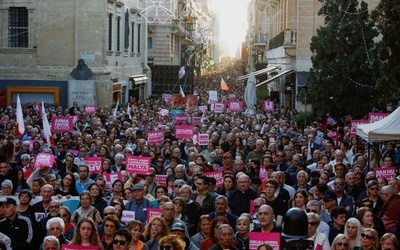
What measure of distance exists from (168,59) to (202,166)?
5113cm

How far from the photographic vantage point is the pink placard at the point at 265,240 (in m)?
8.88

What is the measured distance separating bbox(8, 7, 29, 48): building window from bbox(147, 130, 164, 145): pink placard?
65.7 feet

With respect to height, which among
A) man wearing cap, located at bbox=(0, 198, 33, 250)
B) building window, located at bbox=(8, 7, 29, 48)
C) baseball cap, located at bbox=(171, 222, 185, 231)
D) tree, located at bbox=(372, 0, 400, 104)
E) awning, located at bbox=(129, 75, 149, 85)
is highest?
building window, located at bbox=(8, 7, 29, 48)

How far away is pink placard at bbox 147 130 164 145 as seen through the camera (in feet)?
66.7

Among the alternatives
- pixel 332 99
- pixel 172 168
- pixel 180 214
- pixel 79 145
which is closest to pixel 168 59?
pixel 332 99

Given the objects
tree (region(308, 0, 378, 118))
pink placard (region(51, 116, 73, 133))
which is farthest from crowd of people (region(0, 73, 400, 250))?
tree (region(308, 0, 378, 118))

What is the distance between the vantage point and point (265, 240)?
889 centimetres

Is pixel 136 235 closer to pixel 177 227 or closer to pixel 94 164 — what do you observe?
pixel 177 227

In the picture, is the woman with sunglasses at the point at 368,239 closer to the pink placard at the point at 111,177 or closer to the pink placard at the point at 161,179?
the pink placard at the point at 161,179

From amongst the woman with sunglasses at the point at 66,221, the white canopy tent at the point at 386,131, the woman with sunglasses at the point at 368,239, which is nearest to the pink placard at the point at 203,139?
the white canopy tent at the point at 386,131

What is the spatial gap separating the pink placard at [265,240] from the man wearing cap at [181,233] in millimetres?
676

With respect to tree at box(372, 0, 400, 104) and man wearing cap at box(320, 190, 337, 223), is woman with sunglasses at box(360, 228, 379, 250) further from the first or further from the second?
tree at box(372, 0, 400, 104)

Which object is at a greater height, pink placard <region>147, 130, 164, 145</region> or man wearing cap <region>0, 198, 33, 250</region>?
pink placard <region>147, 130, 164, 145</region>

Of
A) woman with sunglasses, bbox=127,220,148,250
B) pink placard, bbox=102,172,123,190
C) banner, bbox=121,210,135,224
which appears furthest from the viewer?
pink placard, bbox=102,172,123,190
